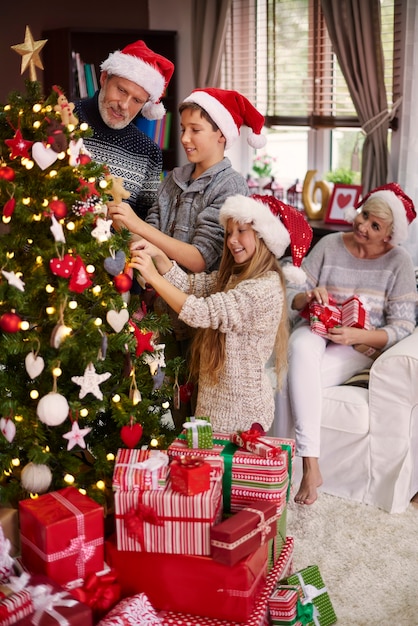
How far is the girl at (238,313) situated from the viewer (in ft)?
7.79

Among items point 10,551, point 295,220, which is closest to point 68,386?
point 10,551

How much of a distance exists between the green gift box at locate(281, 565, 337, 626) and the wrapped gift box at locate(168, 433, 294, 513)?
1.03 ft

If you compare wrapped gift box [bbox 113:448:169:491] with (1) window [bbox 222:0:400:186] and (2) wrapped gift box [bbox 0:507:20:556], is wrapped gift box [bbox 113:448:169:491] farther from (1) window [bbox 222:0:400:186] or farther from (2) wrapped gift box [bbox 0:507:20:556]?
(1) window [bbox 222:0:400:186]

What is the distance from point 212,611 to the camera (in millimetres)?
1897

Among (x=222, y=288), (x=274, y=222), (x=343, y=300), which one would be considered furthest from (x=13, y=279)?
(x=343, y=300)

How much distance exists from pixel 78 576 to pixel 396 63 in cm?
354

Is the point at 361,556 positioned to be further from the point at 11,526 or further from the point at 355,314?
the point at 11,526

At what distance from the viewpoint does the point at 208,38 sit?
5.47 m

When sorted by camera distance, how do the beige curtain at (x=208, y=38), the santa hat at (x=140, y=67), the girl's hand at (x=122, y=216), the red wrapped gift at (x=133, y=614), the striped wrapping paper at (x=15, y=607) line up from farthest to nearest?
the beige curtain at (x=208, y=38) < the santa hat at (x=140, y=67) < the girl's hand at (x=122, y=216) < the red wrapped gift at (x=133, y=614) < the striped wrapping paper at (x=15, y=607)

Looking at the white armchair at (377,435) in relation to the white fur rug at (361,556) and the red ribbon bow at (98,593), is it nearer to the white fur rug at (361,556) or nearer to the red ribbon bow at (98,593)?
the white fur rug at (361,556)

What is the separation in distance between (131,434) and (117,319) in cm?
32

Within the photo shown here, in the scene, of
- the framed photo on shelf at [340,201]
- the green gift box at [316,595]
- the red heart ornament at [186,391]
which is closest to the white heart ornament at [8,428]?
the red heart ornament at [186,391]

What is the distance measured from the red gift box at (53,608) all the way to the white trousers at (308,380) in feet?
4.56

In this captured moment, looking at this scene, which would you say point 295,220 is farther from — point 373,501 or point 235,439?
point 373,501
